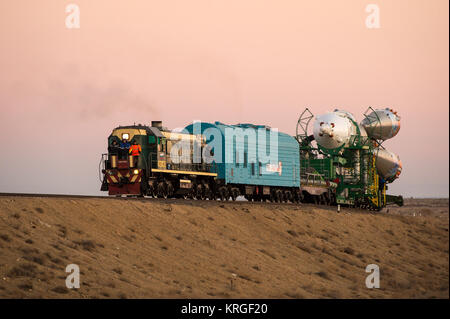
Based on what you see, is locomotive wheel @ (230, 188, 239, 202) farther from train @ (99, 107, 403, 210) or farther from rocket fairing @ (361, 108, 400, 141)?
rocket fairing @ (361, 108, 400, 141)

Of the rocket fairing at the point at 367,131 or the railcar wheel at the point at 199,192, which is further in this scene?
the rocket fairing at the point at 367,131

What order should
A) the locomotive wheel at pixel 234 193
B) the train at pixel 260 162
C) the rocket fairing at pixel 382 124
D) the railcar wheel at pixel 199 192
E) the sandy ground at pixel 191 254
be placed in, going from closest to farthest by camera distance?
the sandy ground at pixel 191 254
the train at pixel 260 162
the railcar wheel at pixel 199 192
the locomotive wheel at pixel 234 193
the rocket fairing at pixel 382 124

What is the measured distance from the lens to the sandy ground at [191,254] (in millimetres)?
23781

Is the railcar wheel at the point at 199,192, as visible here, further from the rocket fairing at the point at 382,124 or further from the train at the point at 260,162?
the rocket fairing at the point at 382,124

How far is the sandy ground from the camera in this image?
23.8 m

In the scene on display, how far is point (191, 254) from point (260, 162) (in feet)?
67.5

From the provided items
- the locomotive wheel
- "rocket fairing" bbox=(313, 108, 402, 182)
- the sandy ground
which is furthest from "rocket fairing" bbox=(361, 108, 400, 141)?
the sandy ground

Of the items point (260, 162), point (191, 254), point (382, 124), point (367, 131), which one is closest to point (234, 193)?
point (260, 162)

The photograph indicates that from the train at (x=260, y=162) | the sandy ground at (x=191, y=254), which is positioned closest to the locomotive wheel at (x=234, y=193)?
the train at (x=260, y=162)

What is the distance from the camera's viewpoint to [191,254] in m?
29.3

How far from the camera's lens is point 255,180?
4850 centimetres

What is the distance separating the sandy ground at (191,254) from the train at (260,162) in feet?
13.2
